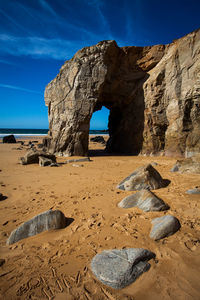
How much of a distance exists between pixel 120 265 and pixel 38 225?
4.49 ft

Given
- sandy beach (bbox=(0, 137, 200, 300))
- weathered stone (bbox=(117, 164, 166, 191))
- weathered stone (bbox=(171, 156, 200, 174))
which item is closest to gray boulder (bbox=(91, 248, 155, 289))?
sandy beach (bbox=(0, 137, 200, 300))

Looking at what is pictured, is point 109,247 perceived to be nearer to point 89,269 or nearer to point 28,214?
point 89,269

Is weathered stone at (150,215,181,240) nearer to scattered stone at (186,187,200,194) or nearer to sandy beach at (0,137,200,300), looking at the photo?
sandy beach at (0,137,200,300)

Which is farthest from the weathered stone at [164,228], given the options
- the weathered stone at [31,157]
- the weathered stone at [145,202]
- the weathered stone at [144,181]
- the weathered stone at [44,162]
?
the weathered stone at [31,157]

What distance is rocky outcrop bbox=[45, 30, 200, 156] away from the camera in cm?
866

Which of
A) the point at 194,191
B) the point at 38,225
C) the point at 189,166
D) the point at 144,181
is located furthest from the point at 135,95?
the point at 38,225

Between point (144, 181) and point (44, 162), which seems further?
point (44, 162)

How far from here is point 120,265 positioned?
158 centimetres

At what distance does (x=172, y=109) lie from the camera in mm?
9414

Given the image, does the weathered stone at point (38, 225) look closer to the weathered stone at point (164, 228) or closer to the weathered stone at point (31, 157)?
the weathered stone at point (164, 228)

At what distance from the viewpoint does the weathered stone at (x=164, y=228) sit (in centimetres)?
205

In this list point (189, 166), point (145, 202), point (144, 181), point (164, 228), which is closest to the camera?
point (164, 228)

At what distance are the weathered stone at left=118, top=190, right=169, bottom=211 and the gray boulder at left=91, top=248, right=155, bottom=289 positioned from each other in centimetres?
106

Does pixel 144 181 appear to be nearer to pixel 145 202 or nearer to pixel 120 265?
pixel 145 202
